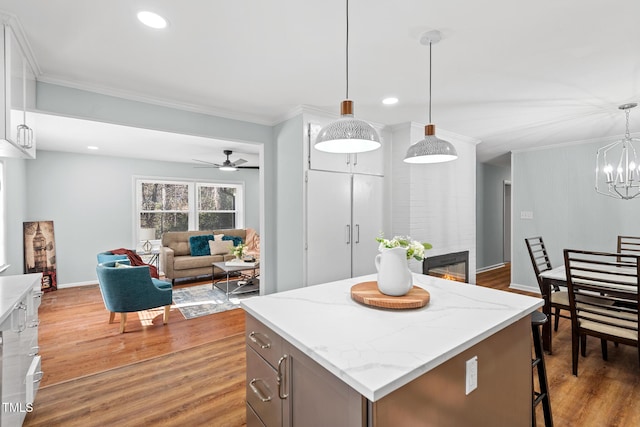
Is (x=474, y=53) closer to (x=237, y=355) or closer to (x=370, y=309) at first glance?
(x=370, y=309)

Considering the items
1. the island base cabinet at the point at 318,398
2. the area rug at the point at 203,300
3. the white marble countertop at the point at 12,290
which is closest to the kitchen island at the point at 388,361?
the island base cabinet at the point at 318,398

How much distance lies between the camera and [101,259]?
3.82 m

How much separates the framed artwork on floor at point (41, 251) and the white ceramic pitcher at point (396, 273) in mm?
5677

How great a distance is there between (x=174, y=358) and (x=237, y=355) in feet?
1.83

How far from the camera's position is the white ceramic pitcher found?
5.15 ft

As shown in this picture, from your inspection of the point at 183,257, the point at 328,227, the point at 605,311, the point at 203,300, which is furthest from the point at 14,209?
the point at 605,311

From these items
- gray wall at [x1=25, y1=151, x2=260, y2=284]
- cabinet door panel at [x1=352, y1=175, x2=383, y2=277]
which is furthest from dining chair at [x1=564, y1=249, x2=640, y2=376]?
gray wall at [x1=25, y1=151, x2=260, y2=284]

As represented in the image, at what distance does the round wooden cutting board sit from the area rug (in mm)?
2906

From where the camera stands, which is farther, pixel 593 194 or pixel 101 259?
pixel 593 194

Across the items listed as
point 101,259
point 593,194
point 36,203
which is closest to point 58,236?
point 36,203

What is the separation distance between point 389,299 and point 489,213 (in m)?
6.13

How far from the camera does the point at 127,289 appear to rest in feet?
10.5

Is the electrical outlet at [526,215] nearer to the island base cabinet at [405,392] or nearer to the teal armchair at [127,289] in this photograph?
the island base cabinet at [405,392]

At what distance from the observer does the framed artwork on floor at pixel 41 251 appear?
15.4 ft
